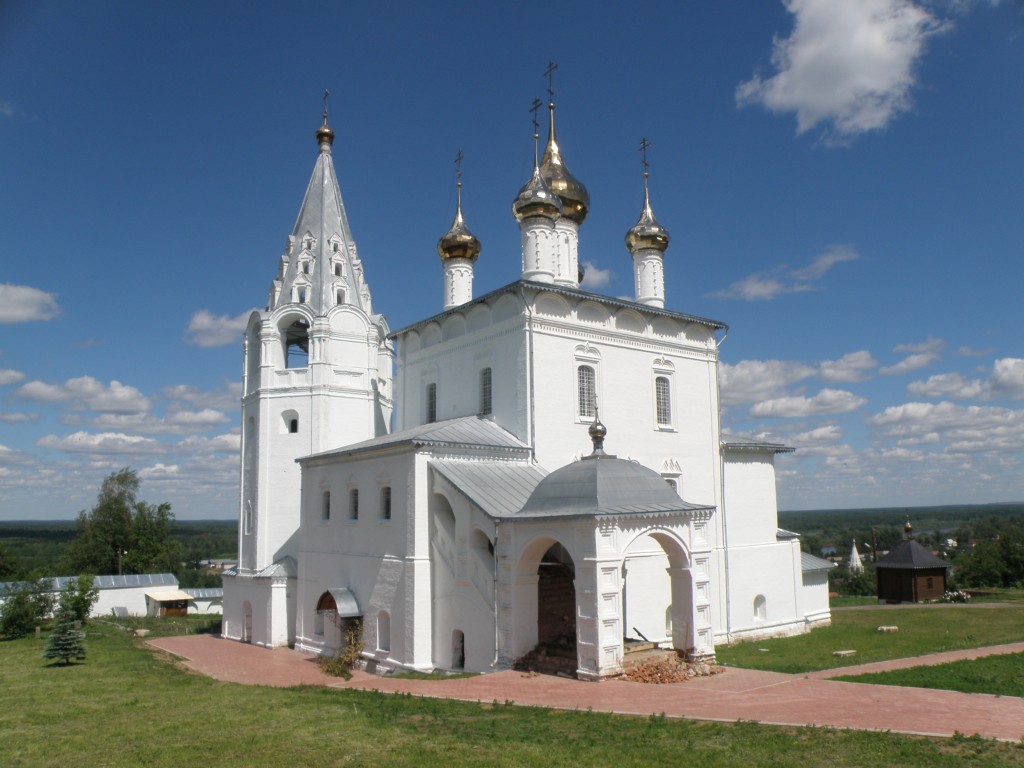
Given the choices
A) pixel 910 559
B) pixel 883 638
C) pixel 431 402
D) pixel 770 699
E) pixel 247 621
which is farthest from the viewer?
pixel 910 559

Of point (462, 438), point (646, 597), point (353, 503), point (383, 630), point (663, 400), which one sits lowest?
point (383, 630)

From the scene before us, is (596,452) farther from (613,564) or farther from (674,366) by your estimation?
(674,366)

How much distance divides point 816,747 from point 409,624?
863 centimetres

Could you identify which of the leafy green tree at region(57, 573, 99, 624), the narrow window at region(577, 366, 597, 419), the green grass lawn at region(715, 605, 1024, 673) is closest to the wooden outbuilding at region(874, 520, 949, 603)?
the green grass lawn at region(715, 605, 1024, 673)

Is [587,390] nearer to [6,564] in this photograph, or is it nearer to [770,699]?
[770,699]

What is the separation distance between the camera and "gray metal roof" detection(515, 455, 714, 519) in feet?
39.2

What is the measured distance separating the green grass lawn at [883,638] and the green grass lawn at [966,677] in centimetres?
166

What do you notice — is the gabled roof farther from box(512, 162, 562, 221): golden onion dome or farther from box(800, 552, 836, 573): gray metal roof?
box(512, 162, 562, 221): golden onion dome

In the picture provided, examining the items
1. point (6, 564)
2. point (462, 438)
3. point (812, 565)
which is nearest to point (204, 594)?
point (6, 564)

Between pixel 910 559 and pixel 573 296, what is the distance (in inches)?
656

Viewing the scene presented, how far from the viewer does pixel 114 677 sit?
14.1m

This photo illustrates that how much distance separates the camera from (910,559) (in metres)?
26.1

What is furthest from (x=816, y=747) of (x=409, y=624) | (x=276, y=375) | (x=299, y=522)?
(x=276, y=375)

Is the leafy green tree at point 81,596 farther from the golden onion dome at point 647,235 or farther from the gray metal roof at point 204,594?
the golden onion dome at point 647,235
